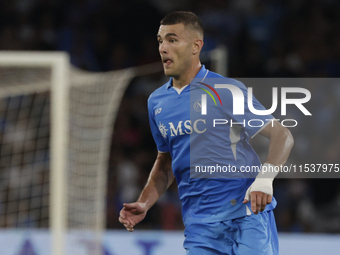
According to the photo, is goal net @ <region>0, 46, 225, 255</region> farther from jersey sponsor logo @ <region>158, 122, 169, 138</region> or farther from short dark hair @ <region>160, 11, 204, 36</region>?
short dark hair @ <region>160, 11, 204, 36</region>

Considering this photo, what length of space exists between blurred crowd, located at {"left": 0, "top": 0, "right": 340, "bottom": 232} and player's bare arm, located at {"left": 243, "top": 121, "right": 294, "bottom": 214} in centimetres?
479

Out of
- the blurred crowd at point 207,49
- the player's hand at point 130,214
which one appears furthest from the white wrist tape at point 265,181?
the blurred crowd at point 207,49

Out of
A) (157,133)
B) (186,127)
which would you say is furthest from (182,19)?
(157,133)

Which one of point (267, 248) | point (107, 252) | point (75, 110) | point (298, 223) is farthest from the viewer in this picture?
point (298, 223)

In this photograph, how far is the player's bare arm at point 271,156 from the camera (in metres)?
2.55

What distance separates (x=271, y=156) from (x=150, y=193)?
79 centimetres

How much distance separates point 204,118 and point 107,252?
310 centimetres

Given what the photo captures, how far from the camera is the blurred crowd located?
299 inches

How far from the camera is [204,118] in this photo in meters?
2.95

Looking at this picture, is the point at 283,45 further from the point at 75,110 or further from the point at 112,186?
the point at 75,110

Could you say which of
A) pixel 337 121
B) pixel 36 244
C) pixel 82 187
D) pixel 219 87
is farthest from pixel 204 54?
pixel 219 87

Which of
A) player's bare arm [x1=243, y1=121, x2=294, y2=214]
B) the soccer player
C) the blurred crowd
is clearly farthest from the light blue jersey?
the blurred crowd

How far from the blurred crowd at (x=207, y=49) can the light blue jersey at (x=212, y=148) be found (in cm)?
456

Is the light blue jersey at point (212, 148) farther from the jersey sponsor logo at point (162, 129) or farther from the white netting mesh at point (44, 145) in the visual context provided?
the white netting mesh at point (44, 145)
